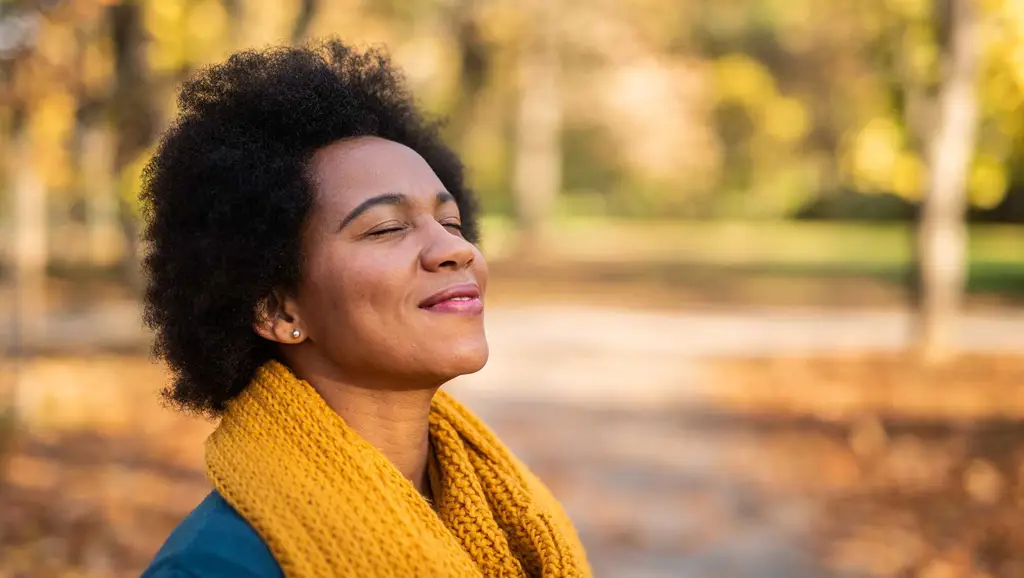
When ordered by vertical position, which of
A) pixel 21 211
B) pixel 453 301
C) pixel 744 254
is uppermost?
pixel 744 254

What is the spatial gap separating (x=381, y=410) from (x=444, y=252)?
33 centimetres

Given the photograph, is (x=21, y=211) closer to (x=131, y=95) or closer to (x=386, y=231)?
(x=131, y=95)

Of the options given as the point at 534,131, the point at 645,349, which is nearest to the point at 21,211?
the point at 645,349

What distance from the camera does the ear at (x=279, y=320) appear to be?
7.01 feet

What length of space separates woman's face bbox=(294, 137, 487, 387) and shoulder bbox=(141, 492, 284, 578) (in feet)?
1.30

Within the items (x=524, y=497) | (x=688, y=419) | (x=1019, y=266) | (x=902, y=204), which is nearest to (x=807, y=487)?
(x=688, y=419)

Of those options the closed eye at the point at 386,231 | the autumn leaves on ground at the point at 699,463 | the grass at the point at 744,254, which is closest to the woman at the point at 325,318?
the closed eye at the point at 386,231

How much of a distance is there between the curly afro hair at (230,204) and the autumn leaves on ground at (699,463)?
4.03m

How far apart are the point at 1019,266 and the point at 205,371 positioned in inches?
1229

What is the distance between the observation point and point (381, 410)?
2.16 m

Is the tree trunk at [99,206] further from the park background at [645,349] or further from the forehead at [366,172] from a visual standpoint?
the forehead at [366,172]

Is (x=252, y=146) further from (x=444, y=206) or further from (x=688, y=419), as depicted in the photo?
(x=688, y=419)

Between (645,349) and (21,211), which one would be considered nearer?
(21,211)

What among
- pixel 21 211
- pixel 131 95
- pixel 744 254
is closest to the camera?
pixel 131 95
